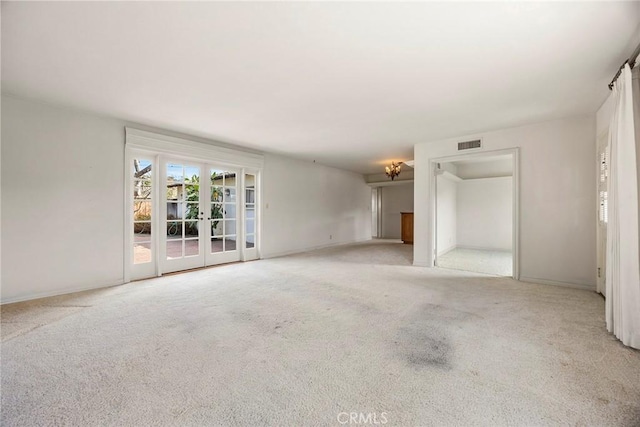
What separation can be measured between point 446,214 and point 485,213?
1360 mm

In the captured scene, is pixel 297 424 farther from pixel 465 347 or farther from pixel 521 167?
pixel 521 167

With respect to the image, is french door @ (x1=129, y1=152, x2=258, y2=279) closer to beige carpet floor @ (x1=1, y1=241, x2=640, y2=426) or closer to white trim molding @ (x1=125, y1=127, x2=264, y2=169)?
white trim molding @ (x1=125, y1=127, x2=264, y2=169)

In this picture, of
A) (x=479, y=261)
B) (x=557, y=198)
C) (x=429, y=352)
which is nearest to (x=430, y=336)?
(x=429, y=352)

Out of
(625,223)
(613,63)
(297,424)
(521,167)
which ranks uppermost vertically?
(613,63)

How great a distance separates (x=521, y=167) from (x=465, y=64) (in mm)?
2565

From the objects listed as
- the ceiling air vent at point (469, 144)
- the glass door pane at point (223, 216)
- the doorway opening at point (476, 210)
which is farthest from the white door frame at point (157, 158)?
the doorway opening at point (476, 210)

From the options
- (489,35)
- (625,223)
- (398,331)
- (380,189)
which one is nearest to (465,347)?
(398,331)

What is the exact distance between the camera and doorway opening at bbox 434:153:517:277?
6387 mm

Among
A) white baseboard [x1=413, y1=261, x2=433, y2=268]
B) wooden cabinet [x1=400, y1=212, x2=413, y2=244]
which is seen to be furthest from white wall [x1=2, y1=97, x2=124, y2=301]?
wooden cabinet [x1=400, y1=212, x2=413, y2=244]

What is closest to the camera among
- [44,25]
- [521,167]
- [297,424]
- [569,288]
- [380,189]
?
[297,424]

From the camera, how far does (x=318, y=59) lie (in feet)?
7.44

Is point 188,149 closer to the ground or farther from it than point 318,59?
closer to the ground

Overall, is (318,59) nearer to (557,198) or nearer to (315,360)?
(315,360)

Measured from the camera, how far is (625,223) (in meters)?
2.07
